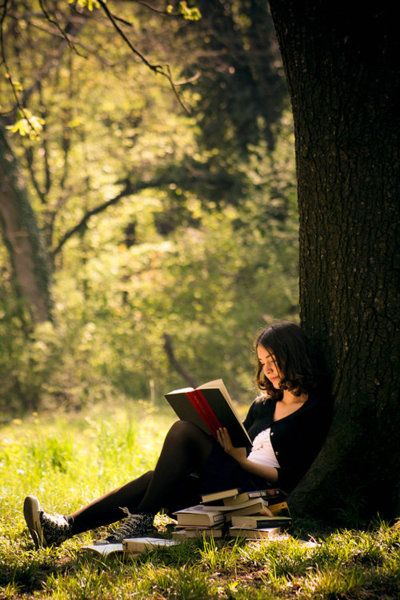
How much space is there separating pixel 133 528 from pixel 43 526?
465mm

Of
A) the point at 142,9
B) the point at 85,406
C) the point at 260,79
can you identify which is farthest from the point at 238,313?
the point at 142,9

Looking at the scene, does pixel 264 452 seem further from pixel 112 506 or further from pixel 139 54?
pixel 139 54

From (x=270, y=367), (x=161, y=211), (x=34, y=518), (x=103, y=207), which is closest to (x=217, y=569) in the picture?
(x=34, y=518)

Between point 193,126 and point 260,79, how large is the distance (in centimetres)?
225

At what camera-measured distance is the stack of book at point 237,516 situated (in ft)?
13.6

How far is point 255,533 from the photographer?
4.08 meters

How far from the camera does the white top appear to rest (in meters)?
4.58

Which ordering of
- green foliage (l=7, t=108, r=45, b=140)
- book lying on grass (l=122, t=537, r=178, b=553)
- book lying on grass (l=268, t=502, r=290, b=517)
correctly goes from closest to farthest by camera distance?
book lying on grass (l=122, t=537, r=178, b=553) → book lying on grass (l=268, t=502, r=290, b=517) → green foliage (l=7, t=108, r=45, b=140)

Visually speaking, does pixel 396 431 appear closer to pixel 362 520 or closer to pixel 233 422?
pixel 362 520

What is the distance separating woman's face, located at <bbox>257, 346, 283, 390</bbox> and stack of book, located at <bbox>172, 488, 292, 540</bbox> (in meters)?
0.62

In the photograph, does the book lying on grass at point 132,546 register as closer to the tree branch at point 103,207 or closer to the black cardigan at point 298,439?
the black cardigan at point 298,439

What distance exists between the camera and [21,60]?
17750 millimetres

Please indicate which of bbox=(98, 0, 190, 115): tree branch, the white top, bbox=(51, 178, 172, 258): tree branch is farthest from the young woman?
bbox=(51, 178, 172, 258): tree branch

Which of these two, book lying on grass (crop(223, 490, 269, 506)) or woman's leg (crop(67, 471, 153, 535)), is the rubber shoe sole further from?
book lying on grass (crop(223, 490, 269, 506))
